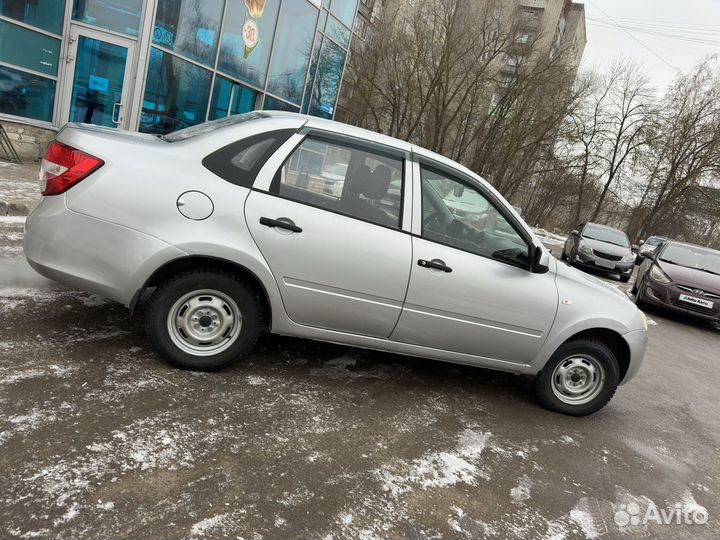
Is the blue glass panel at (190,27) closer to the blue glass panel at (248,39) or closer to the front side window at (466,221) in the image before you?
the blue glass panel at (248,39)

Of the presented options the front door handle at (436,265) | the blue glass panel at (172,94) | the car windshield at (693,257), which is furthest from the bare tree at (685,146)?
the front door handle at (436,265)

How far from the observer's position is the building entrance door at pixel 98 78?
10.9 m

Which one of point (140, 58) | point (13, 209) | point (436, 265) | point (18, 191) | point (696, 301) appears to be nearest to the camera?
point (436, 265)

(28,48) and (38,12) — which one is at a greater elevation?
(38,12)

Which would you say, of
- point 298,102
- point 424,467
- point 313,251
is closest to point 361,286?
point 313,251

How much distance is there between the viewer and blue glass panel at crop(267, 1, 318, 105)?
49.1ft

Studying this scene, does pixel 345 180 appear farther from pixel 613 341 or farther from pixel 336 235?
pixel 613 341

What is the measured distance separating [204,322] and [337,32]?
53.3 ft

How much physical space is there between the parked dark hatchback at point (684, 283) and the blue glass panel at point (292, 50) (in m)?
11.1

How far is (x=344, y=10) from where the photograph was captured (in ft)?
57.9

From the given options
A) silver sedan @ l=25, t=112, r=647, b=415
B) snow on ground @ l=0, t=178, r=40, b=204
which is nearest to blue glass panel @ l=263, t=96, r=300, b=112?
snow on ground @ l=0, t=178, r=40, b=204

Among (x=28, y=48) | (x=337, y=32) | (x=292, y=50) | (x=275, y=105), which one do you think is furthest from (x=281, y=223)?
(x=337, y=32)

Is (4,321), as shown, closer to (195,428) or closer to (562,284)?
(195,428)

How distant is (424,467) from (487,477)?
0.40m
